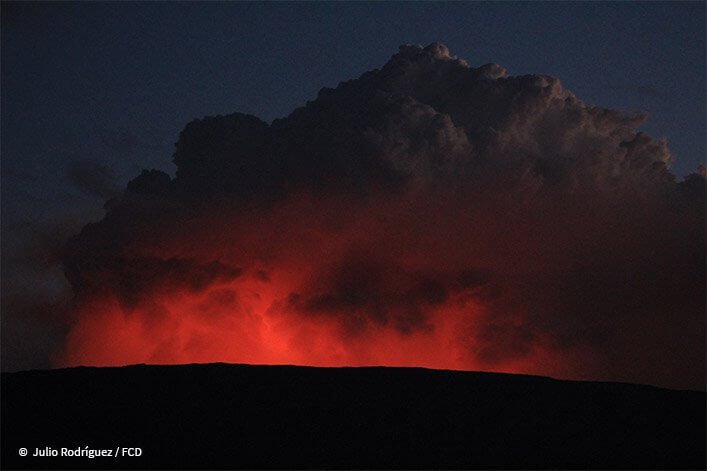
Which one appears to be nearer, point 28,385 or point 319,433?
point 319,433

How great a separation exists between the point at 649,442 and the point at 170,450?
15.7 meters

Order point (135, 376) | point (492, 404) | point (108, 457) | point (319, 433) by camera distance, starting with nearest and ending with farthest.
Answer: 1. point (108, 457)
2. point (319, 433)
3. point (492, 404)
4. point (135, 376)

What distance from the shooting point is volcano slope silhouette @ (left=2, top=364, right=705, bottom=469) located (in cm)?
2741

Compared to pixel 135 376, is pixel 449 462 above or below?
below

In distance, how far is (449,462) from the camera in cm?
2725

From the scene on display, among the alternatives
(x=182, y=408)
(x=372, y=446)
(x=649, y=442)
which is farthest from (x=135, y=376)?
(x=649, y=442)

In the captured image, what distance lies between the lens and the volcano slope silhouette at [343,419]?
2741 cm

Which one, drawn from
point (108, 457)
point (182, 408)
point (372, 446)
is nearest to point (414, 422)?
point (372, 446)

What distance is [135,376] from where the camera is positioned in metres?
35.2

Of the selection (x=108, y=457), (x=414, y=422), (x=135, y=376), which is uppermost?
(x=135, y=376)

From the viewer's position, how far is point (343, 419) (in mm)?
30484

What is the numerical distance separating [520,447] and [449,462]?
8.74 ft

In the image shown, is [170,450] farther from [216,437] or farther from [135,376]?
[135,376]

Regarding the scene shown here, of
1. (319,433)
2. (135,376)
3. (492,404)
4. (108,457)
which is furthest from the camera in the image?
(135,376)
